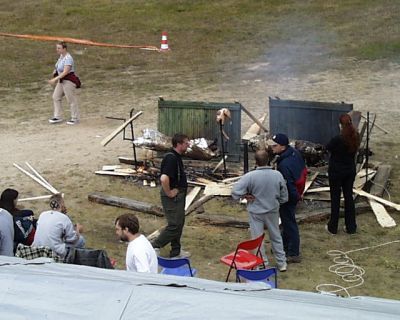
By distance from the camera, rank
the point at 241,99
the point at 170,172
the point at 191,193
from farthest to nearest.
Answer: the point at 241,99 → the point at 191,193 → the point at 170,172

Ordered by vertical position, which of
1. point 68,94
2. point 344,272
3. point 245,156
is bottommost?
point 344,272

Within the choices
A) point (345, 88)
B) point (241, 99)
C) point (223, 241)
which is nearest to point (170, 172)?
point (223, 241)

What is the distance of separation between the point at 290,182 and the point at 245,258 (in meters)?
1.25

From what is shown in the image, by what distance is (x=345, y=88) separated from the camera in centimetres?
1786

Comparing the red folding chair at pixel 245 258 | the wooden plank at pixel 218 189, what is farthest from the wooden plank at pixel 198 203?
the red folding chair at pixel 245 258

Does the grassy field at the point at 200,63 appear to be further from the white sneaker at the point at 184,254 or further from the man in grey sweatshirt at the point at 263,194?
the man in grey sweatshirt at the point at 263,194

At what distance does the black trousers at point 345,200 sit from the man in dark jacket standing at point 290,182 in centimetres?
89

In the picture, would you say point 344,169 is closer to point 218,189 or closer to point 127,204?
point 218,189

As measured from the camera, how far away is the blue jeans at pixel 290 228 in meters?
9.16

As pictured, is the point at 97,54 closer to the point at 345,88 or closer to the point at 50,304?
the point at 345,88

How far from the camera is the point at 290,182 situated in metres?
9.05

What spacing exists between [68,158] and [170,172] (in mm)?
4660

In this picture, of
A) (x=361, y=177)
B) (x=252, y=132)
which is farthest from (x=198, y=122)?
(x=361, y=177)

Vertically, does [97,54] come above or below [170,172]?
above
